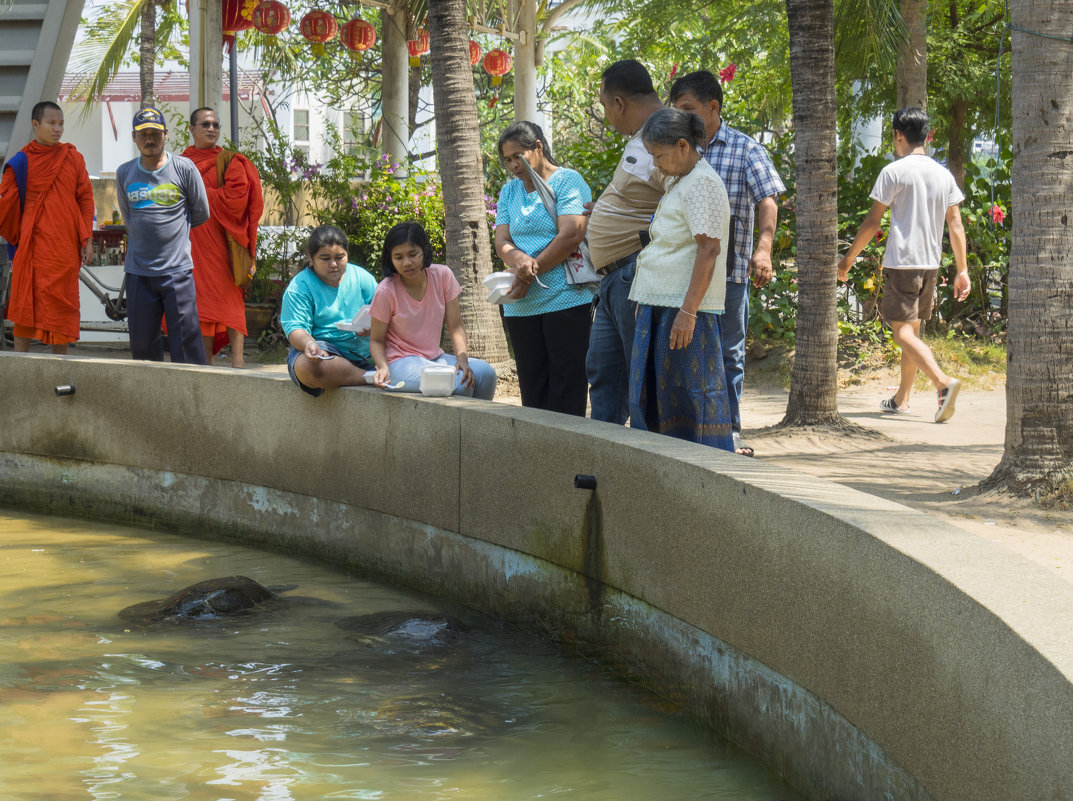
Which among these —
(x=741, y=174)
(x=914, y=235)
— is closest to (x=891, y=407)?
(x=914, y=235)

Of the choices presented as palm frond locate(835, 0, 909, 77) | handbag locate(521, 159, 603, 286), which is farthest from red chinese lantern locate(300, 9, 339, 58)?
handbag locate(521, 159, 603, 286)

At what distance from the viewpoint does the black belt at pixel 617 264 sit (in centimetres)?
526

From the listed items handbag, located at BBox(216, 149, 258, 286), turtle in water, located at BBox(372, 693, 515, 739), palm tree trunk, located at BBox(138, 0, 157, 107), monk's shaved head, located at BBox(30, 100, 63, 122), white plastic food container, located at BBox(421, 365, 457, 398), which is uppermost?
palm tree trunk, located at BBox(138, 0, 157, 107)

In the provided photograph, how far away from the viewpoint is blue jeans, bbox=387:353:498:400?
226 inches

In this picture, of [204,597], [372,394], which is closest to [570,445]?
[372,394]

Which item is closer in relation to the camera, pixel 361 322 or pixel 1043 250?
pixel 1043 250

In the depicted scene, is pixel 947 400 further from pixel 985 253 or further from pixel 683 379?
pixel 683 379

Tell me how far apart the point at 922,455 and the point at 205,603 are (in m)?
3.88

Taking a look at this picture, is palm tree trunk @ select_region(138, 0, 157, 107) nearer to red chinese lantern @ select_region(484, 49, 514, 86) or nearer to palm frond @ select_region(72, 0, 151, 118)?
palm frond @ select_region(72, 0, 151, 118)

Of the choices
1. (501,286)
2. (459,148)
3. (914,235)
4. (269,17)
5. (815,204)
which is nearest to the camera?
(501,286)

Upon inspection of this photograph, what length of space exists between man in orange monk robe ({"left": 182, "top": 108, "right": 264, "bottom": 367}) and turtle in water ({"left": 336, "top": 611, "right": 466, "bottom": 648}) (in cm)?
371

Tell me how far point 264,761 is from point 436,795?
0.58 meters

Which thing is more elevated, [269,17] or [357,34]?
[357,34]

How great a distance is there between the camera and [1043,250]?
5.46 metres
